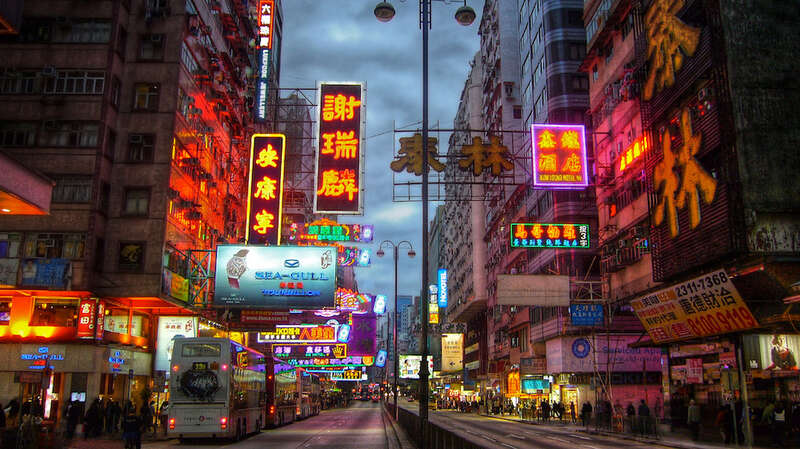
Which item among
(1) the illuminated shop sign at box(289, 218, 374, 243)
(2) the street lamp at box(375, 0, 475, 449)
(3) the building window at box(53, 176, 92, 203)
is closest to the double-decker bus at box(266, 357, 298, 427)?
(1) the illuminated shop sign at box(289, 218, 374, 243)

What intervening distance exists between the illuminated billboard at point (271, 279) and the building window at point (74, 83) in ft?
35.6

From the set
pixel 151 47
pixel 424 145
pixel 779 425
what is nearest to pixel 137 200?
pixel 151 47

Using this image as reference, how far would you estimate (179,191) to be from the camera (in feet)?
127

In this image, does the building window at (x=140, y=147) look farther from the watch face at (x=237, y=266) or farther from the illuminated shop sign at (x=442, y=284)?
the illuminated shop sign at (x=442, y=284)

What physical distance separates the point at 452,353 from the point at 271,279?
2411 inches

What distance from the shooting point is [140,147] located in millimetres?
37125

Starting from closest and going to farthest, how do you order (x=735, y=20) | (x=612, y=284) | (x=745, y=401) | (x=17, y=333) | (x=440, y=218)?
(x=745, y=401)
(x=735, y=20)
(x=17, y=333)
(x=612, y=284)
(x=440, y=218)

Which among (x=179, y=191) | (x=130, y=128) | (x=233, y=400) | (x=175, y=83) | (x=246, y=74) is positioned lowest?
(x=233, y=400)

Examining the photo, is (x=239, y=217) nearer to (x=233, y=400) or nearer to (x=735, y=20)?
(x=233, y=400)

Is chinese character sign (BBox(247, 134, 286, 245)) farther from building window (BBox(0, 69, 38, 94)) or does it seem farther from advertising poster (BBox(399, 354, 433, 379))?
advertising poster (BBox(399, 354, 433, 379))

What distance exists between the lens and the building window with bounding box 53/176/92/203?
34.8 metres

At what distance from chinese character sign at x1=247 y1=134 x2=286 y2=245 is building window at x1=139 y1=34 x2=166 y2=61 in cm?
832

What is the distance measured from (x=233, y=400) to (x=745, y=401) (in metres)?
19.3

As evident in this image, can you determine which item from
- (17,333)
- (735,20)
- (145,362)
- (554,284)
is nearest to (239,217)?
(145,362)
